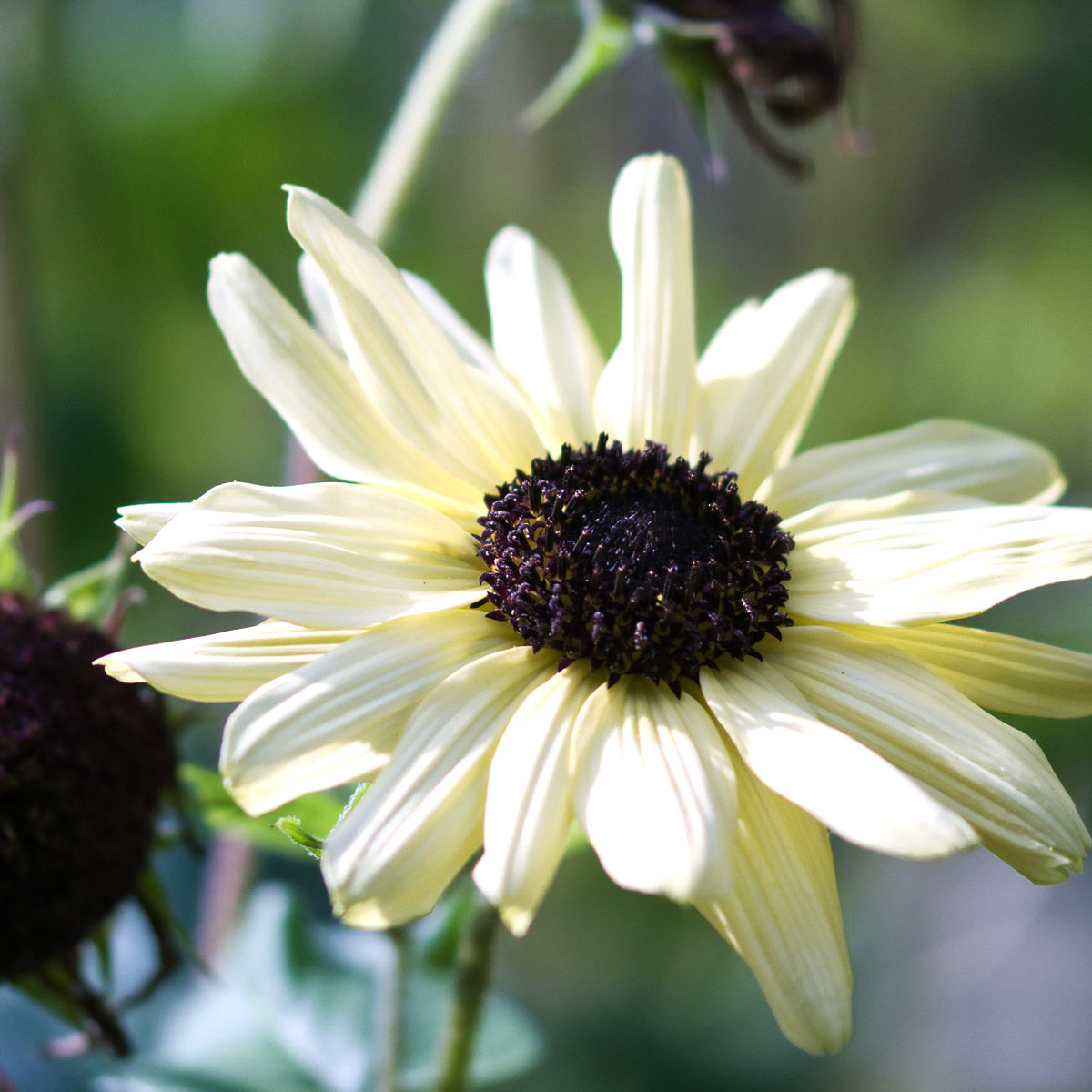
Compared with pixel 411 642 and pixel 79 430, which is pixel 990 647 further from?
pixel 79 430

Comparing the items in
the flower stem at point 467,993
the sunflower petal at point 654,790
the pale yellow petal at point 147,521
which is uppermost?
the pale yellow petal at point 147,521

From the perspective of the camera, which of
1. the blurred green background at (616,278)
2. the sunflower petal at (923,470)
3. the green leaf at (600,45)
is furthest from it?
the blurred green background at (616,278)

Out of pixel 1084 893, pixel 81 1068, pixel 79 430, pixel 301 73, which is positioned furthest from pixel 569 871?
pixel 301 73

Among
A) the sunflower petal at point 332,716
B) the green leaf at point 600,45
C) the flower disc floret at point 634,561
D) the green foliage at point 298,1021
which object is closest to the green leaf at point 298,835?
the sunflower petal at point 332,716

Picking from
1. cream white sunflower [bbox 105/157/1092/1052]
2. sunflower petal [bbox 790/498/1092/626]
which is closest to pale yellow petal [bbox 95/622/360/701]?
cream white sunflower [bbox 105/157/1092/1052]

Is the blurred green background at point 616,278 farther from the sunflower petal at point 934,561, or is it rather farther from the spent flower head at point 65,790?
the sunflower petal at point 934,561

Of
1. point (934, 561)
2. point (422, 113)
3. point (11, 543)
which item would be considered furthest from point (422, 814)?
point (422, 113)
